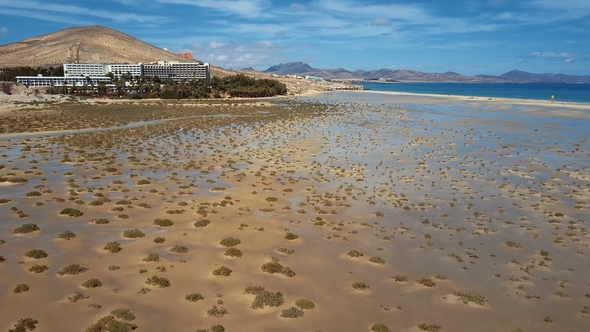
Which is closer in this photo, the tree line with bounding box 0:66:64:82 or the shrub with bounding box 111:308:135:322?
the shrub with bounding box 111:308:135:322

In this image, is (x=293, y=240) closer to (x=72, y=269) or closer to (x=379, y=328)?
(x=379, y=328)

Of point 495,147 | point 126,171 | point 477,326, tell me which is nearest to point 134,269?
point 477,326

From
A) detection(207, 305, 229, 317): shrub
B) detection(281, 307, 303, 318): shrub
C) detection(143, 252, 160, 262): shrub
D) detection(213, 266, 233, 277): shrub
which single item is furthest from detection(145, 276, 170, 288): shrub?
detection(281, 307, 303, 318): shrub

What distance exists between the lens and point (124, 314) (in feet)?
38.8

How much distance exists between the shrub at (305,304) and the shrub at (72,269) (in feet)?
25.0

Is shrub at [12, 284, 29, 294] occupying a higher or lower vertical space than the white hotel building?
lower

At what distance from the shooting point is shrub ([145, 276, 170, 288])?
45.0 ft

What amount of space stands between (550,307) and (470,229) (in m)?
6.68

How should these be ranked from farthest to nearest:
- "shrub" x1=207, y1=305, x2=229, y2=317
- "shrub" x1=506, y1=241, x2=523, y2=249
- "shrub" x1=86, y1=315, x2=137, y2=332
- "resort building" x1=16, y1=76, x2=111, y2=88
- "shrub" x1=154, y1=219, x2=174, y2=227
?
"resort building" x1=16, y1=76, x2=111, y2=88 < "shrub" x1=154, y1=219, x2=174, y2=227 < "shrub" x1=506, y1=241, x2=523, y2=249 < "shrub" x1=207, y1=305, x2=229, y2=317 < "shrub" x1=86, y1=315, x2=137, y2=332

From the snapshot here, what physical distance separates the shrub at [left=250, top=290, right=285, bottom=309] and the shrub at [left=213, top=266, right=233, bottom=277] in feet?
6.13

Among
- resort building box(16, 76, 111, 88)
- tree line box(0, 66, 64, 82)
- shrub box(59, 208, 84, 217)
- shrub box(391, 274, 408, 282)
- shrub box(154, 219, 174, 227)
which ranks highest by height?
tree line box(0, 66, 64, 82)

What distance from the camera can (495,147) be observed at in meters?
42.7

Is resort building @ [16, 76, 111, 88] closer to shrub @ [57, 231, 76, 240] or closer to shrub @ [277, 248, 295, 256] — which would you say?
shrub @ [57, 231, 76, 240]

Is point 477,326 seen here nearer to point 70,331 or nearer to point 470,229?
point 470,229
